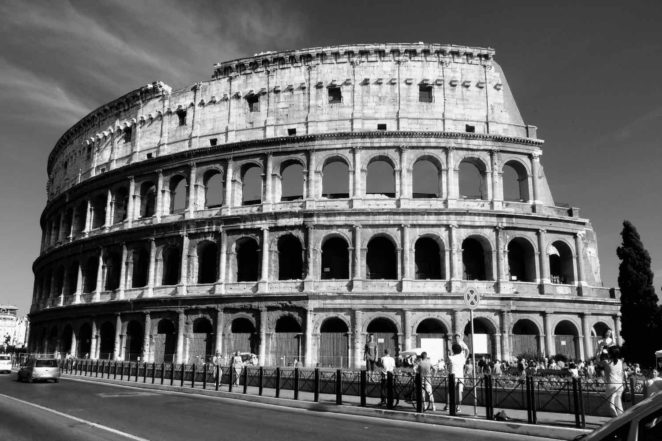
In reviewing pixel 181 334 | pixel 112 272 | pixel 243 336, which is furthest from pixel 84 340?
pixel 243 336

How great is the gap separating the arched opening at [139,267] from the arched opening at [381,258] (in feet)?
50.8

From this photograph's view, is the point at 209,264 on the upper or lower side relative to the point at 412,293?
upper

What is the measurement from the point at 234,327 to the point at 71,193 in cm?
2067

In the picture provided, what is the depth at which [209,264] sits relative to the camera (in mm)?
35281

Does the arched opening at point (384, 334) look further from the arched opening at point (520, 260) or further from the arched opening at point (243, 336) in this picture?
the arched opening at point (520, 260)

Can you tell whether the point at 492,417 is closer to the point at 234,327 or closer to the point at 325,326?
the point at 325,326

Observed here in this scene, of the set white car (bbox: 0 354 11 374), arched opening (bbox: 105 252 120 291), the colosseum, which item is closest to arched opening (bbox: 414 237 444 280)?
the colosseum

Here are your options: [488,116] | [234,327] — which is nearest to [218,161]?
[234,327]

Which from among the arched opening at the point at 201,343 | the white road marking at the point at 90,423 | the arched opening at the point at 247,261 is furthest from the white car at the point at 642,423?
the arched opening at the point at 247,261

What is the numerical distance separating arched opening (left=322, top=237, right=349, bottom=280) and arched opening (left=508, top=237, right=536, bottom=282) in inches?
380

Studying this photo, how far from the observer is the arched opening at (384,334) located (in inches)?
1157

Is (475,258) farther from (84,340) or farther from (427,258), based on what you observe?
(84,340)

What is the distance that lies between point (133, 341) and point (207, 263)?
7.55 meters

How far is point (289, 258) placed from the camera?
32.8 m
